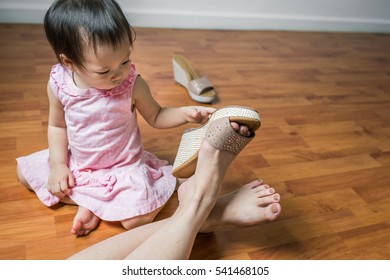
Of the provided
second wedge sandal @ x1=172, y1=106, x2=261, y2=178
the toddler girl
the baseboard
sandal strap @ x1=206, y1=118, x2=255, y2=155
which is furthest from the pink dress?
the baseboard

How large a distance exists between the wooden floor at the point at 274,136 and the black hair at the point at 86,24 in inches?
15.8

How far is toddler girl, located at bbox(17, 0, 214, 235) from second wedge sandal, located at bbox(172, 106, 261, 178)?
2.2 inches

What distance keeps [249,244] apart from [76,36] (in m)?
0.57

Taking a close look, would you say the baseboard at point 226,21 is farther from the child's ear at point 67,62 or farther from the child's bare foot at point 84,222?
the child's bare foot at point 84,222

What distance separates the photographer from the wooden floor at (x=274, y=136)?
0.86m

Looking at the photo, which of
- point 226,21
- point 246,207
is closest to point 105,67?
point 246,207

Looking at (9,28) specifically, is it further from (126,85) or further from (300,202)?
(300,202)

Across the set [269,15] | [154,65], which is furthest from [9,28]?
[269,15]

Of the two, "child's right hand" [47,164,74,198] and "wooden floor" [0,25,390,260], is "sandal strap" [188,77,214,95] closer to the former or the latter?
"wooden floor" [0,25,390,260]

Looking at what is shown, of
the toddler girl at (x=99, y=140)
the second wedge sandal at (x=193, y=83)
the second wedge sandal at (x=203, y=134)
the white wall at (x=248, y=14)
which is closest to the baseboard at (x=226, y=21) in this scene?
the white wall at (x=248, y=14)

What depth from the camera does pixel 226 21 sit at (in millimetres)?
2236

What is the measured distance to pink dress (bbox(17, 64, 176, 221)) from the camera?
836 mm

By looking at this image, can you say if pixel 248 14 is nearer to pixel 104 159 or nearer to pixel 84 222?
pixel 104 159

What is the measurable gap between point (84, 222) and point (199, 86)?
2.41 ft
